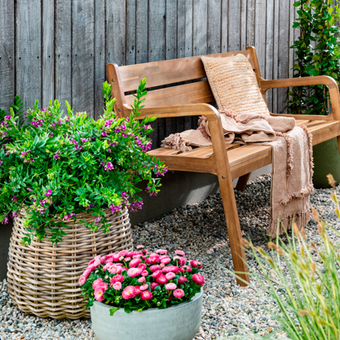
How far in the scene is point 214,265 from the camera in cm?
208

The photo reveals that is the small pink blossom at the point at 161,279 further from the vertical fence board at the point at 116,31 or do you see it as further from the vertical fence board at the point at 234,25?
the vertical fence board at the point at 234,25

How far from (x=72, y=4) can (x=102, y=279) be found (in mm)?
1391

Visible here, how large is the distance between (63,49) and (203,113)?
78 centimetres

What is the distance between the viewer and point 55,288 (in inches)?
58.9

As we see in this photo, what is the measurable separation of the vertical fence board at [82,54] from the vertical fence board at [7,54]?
0.34 metres

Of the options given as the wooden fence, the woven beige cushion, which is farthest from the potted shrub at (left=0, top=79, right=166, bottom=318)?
the woven beige cushion

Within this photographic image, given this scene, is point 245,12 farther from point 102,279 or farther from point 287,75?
point 102,279

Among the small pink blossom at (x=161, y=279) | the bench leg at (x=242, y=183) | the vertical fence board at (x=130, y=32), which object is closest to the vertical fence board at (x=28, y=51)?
the vertical fence board at (x=130, y=32)

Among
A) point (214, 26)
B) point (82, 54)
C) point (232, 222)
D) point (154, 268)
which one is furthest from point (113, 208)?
point (214, 26)

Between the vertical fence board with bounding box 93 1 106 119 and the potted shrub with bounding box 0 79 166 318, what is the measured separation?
71cm

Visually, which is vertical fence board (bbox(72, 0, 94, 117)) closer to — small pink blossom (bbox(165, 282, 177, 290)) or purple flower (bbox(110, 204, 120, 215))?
purple flower (bbox(110, 204, 120, 215))

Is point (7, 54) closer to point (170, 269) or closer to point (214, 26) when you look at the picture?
point (170, 269)

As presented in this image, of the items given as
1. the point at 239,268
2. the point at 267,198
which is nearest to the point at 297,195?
the point at 239,268

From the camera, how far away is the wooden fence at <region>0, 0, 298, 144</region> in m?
1.87
